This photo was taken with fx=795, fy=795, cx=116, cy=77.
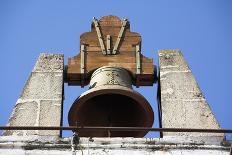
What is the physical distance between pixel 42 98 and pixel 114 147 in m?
1.43

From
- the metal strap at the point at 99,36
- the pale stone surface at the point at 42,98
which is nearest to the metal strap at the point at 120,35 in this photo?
the metal strap at the point at 99,36

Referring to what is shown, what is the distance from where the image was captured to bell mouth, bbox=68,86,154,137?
8.96m

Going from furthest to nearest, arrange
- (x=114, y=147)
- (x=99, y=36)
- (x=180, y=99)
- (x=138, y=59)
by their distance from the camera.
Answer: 1. (x=99, y=36)
2. (x=138, y=59)
3. (x=180, y=99)
4. (x=114, y=147)

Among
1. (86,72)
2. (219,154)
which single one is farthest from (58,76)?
(219,154)

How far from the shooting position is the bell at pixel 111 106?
897 cm

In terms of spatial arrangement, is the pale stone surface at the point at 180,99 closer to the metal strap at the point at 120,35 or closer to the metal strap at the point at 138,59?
the metal strap at the point at 138,59

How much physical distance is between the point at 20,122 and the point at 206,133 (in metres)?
2.02

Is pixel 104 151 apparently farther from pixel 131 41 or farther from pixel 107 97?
pixel 131 41

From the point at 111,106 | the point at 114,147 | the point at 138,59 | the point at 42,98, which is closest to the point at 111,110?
the point at 111,106

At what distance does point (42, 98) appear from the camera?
8992 millimetres

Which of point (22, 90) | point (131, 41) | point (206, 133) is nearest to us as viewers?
point (206, 133)

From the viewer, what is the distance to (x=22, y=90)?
29.9ft

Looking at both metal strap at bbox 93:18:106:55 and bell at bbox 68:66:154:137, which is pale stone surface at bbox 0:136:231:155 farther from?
metal strap at bbox 93:18:106:55

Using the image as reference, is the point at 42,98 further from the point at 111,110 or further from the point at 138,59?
the point at 138,59
